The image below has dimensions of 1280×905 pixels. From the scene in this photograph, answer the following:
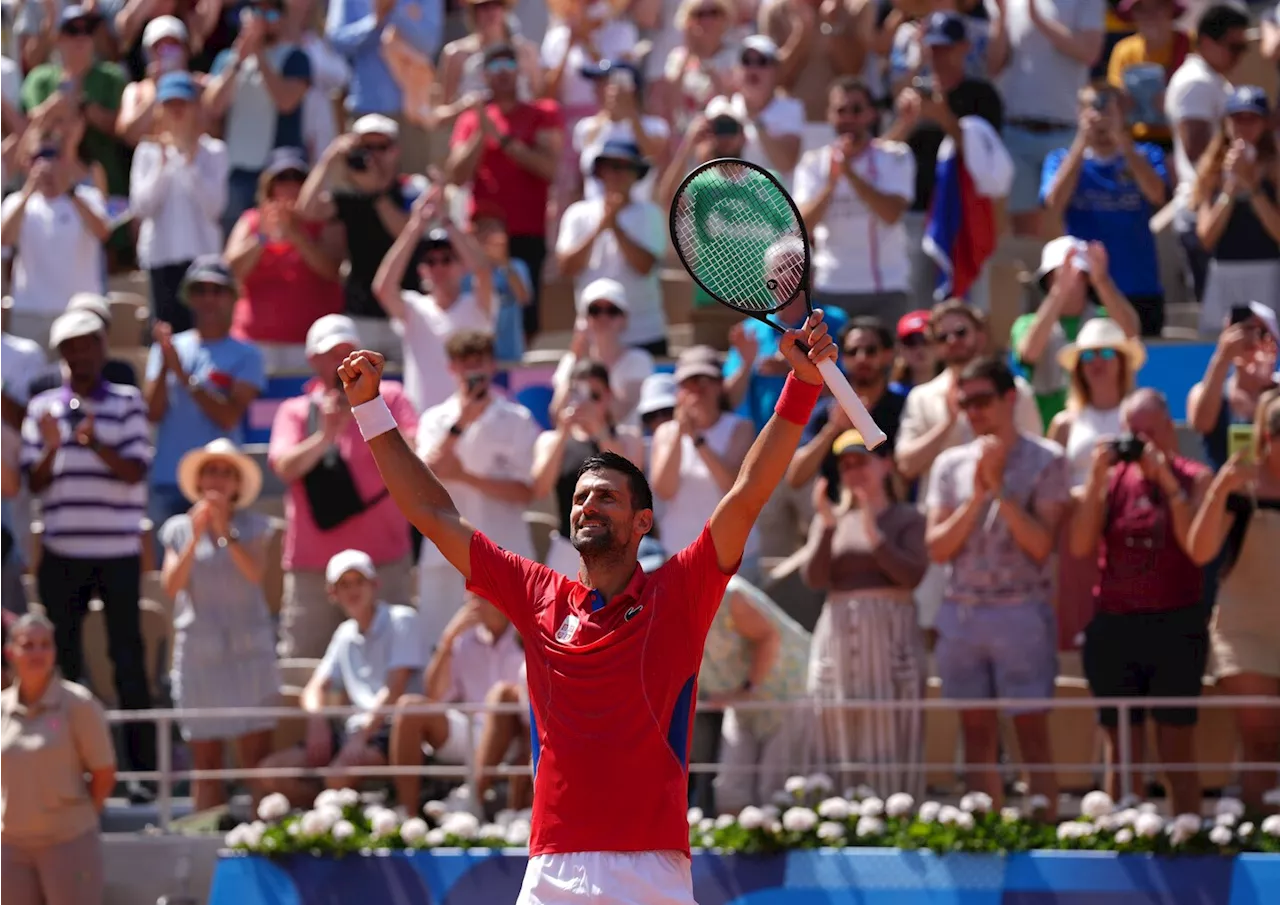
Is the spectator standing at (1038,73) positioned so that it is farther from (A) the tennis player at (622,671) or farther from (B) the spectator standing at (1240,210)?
(A) the tennis player at (622,671)

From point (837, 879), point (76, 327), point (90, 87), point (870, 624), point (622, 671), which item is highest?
point (90, 87)

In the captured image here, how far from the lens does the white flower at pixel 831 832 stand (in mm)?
8617

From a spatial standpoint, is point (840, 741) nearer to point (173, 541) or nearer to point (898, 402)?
point (898, 402)

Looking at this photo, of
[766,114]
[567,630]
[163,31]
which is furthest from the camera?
[163,31]

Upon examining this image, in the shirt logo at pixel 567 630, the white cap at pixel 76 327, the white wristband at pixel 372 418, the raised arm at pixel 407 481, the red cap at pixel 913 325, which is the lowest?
the shirt logo at pixel 567 630

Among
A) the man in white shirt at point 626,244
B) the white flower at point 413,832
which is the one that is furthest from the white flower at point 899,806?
the man in white shirt at point 626,244

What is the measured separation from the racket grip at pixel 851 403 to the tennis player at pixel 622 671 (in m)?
0.05

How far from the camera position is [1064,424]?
386 inches

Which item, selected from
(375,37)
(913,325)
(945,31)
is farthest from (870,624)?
(375,37)

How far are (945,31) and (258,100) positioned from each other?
→ 3.94 meters

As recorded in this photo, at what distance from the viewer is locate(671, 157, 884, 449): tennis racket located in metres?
5.75

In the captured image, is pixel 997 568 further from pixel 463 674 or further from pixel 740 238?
pixel 740 238

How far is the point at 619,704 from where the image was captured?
555cm

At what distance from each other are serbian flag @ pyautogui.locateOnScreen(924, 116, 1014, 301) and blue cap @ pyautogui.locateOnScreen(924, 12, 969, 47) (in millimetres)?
604
